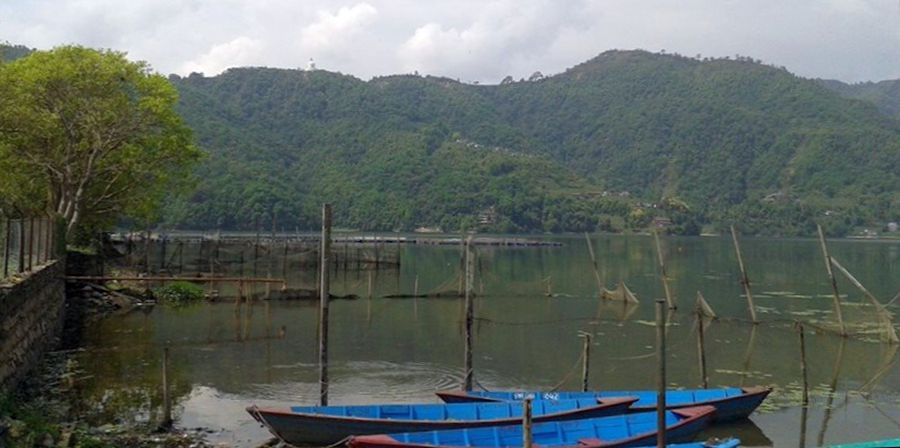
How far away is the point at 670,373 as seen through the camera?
75.2ft

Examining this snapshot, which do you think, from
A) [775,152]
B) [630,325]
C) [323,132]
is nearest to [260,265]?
[630,325]

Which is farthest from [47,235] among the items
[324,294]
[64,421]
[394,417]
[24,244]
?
[394,417]

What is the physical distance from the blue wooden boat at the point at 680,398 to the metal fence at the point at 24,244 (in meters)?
9.88

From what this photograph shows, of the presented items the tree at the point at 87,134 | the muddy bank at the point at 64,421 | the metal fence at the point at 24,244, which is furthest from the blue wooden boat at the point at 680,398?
the tree at the point at 87,134

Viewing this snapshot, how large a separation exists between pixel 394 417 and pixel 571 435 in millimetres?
3182

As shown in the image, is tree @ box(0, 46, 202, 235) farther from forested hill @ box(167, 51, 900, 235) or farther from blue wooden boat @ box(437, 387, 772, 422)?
forested hill @ box(167, 51, 900, 235)

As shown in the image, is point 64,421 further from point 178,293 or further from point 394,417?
point 178,293

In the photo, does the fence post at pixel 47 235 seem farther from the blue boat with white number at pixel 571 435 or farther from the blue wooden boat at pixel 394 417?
the blue boat with white number at pixel 571 435

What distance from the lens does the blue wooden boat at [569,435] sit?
42.9 feet

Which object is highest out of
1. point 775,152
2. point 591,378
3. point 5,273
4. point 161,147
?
point 775,152

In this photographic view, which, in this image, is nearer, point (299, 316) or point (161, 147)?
point (299, 316)

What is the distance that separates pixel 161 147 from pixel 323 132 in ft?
378

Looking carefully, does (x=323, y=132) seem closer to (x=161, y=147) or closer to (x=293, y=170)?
(x=293, y=170)

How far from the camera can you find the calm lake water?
18.0m
